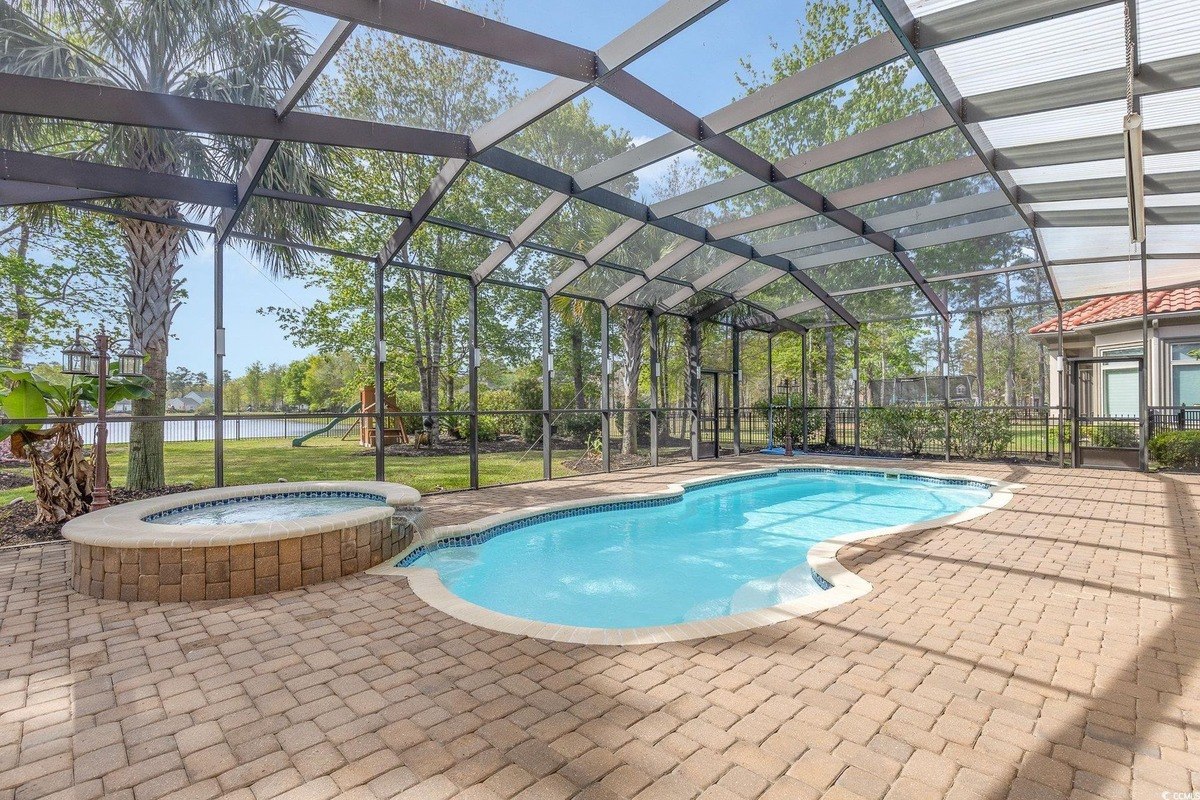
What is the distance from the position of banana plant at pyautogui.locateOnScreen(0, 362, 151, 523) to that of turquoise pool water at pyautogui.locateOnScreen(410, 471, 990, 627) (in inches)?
140


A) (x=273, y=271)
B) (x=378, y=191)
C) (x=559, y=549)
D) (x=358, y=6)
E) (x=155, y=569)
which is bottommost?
(x=559, y=549)

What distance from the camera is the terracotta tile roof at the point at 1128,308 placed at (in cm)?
1024

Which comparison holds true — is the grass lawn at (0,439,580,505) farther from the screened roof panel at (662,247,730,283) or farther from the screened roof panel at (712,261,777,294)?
the screened roof panel at (712,261,777,294)

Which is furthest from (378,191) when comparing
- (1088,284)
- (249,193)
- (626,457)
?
(1088,284)

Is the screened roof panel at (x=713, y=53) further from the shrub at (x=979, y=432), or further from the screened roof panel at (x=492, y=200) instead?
the shrub at (x=979, y=432)

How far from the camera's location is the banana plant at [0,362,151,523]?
479 centimetres

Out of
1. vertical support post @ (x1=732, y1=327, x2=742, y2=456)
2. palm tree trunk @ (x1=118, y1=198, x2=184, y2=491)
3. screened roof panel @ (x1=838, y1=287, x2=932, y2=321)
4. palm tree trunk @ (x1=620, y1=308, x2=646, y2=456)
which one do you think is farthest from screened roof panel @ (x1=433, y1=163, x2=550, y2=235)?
screened roof panel @ (x1=838, y1=287, x2=932, y2=321)

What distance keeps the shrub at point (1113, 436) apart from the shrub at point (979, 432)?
3.90 feet

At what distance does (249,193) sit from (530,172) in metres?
2.68

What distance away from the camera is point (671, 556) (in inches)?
223

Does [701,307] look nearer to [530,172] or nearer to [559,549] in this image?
[530,172]

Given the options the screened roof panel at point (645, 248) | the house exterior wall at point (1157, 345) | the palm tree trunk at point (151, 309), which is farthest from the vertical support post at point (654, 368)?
the house exterior wall at point (1157, 345)

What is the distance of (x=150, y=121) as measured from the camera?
3740 mm

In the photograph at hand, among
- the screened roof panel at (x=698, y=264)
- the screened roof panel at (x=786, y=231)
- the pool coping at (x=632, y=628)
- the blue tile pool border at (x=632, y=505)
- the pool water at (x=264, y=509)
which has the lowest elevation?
the blue tile pool border at (x=632, y=505)
